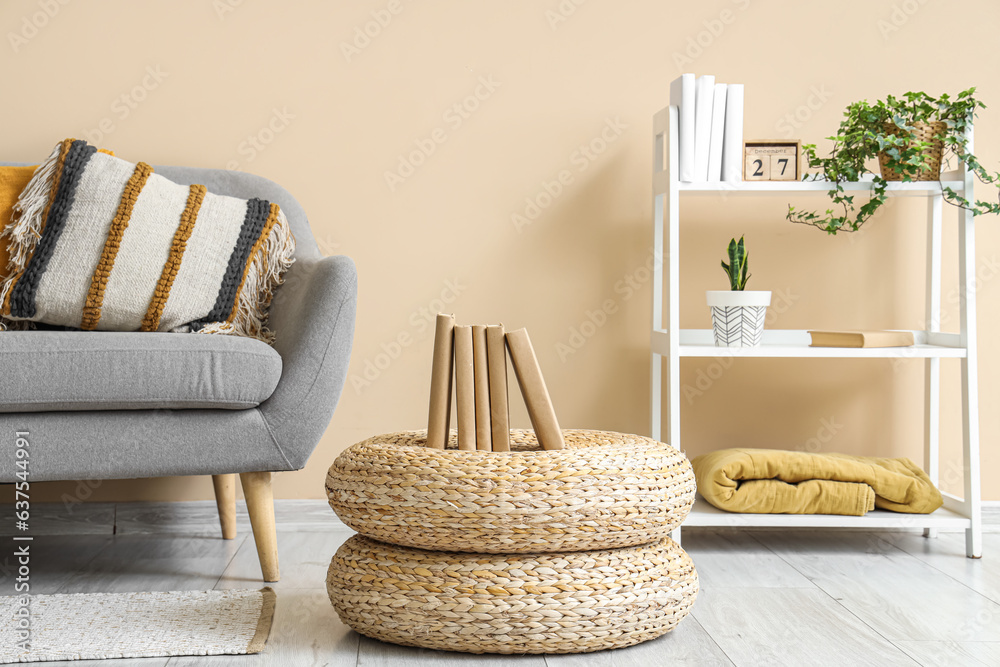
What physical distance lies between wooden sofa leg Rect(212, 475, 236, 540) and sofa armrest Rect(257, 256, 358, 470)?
0.49 m

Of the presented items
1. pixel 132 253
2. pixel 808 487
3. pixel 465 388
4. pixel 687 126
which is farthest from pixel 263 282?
pixel 808 487

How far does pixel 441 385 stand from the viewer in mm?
1308

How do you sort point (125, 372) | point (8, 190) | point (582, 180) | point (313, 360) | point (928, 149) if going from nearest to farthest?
1. point (125, 372)
2. point (313, 360)
3. point (8, 190)
4. point (928, 149)
5. point (582, 180)

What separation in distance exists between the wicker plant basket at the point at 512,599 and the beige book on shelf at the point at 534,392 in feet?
0.62

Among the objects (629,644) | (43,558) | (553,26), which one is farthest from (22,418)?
(553,26)

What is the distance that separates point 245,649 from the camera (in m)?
1.19

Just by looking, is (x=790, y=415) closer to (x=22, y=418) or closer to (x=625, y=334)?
(x=625, y=334)

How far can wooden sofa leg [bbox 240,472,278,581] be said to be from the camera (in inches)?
60.1

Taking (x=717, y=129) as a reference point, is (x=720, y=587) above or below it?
below

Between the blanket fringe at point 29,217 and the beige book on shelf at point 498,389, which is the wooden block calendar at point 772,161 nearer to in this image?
the beige book on shelf at point 498,389

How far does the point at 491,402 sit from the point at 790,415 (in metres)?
1.14

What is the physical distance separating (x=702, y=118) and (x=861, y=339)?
0.60 m

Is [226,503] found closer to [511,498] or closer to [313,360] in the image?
[313,360]

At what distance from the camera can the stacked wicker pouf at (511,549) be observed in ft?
3.71
